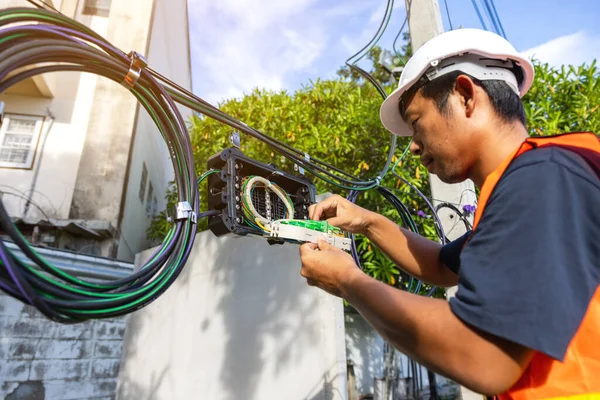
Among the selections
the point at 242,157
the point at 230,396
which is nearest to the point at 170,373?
the point at 230,396

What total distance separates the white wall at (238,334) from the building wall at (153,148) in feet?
7.68

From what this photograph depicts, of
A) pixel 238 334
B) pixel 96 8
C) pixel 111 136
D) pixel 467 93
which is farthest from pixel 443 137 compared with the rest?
pixel 96 8

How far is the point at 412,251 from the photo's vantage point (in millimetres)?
1938

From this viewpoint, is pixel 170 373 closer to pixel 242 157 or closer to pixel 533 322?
pixel 242 157

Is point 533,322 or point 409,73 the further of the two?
point 409,73

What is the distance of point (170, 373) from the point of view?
393cm

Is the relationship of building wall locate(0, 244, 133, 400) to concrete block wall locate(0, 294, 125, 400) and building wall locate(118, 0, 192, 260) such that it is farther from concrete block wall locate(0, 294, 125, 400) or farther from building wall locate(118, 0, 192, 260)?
building wall locate(118, 0, 192, 260)

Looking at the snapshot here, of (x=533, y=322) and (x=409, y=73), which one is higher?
(x=409, y=73)

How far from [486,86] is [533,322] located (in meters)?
0.87

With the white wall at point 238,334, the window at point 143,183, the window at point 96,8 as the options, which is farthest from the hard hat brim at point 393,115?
the window at point 96,8

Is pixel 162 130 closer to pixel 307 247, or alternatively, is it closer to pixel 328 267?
pixel 307 247

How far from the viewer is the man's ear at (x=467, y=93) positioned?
1354 millimetres

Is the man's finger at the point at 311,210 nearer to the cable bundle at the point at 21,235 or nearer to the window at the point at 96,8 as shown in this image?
the cable bundle at the point at 21,235

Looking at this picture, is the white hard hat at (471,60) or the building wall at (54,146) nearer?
the white hard hat at (471,60)
